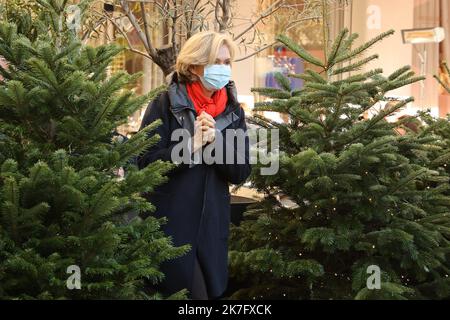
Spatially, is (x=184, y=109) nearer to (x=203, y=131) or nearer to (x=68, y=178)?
(x=203, y=131)

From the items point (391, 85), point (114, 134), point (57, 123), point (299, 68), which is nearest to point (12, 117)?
point (57, 123)

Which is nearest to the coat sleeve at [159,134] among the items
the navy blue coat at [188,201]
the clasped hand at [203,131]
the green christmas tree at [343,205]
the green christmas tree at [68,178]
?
the navy blue coat at [188,201]

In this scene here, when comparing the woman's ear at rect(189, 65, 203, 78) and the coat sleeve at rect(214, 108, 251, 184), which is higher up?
the woman's ear at rect(189, 65, 203, 78)

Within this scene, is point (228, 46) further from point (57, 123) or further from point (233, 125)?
point (57, 123)

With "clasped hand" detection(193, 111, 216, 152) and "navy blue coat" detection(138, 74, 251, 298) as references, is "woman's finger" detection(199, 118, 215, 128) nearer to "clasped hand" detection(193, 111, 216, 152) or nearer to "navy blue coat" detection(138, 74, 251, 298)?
"clasped hand" detection(193, 111, 216, 152)

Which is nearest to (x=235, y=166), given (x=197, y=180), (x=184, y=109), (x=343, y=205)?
(x=197, y=180)

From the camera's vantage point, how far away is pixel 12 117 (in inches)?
107

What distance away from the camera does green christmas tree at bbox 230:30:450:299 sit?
360 cm

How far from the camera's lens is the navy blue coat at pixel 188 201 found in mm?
3164

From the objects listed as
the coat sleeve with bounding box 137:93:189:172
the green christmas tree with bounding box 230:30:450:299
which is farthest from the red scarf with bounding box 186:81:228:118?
the green christmas tree with bounding box 230:30:450:299

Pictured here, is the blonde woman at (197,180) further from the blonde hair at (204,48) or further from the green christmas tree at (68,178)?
the green christmas tree at (68,178)

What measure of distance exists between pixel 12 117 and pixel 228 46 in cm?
99

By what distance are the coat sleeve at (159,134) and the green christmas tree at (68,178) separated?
0.33 meters

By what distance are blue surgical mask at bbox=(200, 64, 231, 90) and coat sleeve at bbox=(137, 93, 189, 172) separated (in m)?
0.19
